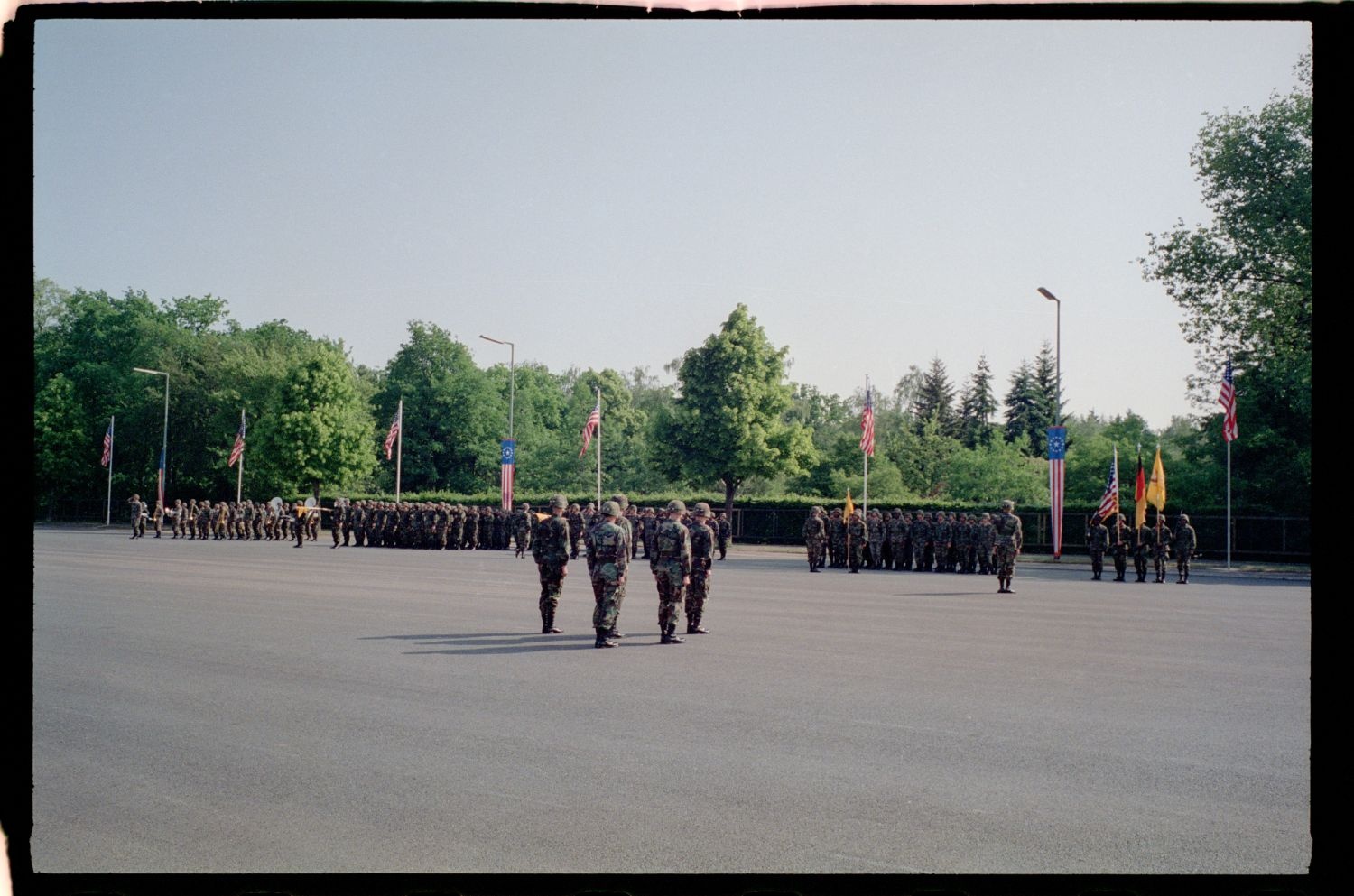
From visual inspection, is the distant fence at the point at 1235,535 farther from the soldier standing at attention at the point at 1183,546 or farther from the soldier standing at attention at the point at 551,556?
the soldier standing at attention at the point at 551,556

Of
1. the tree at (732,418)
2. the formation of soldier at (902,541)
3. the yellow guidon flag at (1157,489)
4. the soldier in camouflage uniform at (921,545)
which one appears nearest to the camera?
the yellow guidon flag at (1157,489)

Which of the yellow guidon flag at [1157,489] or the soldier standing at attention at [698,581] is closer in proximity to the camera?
the soldier standing at attention at [698,581]

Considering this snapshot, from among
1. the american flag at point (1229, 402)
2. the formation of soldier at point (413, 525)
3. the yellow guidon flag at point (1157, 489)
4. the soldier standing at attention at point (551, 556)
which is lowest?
the formation of soldier at point (413, 525)

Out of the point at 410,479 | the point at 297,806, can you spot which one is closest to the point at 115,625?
the point at 297,806

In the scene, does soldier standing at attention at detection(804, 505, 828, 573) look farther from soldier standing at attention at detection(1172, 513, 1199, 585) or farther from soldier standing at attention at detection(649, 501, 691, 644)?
soldier standing at attention at detection(649, 501, 691, 644)

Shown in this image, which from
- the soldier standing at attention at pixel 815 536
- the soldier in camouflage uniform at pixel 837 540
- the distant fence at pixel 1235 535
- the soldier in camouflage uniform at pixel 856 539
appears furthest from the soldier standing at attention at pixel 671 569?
the distant fence at pixel 1235 535

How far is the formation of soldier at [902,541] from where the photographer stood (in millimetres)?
31516

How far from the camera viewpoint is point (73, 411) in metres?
74.5

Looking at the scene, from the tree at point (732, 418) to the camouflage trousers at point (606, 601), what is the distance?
46.9 meters

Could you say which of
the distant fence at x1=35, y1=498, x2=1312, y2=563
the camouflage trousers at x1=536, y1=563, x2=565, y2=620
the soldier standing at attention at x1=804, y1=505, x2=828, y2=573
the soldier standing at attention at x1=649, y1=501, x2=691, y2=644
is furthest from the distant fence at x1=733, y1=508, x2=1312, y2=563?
the camouflage trousers at x1=536, y1=563, x2=565, y2=620

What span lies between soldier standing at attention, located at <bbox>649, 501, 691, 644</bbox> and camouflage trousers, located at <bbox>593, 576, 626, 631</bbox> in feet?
2.15

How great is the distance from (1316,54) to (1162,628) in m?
13.5

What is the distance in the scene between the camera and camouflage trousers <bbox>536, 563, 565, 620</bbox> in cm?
1435

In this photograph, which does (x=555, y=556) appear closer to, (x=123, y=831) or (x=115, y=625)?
(x=115, y=625)
